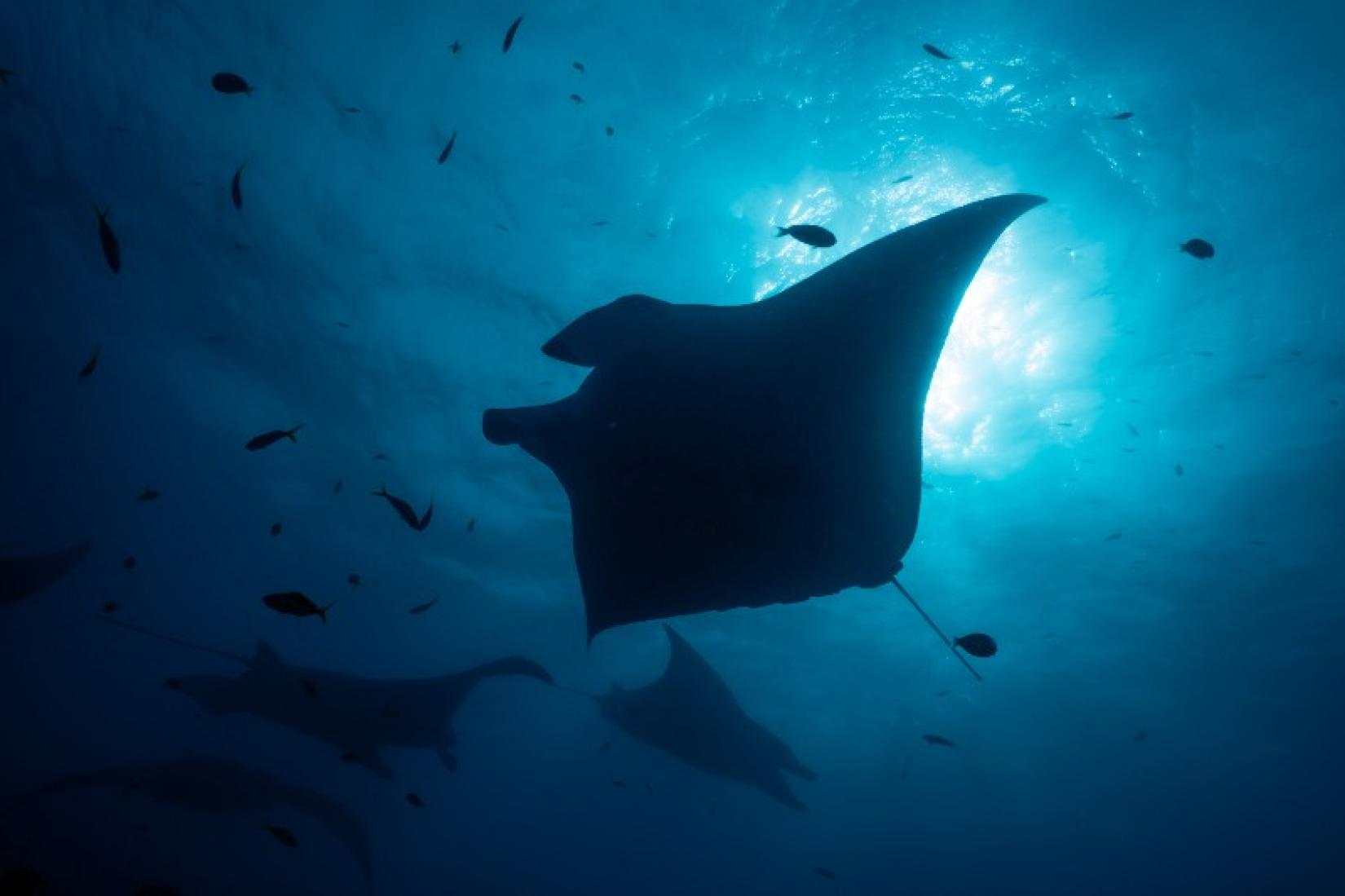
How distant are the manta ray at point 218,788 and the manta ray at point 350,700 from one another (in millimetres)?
1519

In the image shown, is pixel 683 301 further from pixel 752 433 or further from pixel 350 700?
pixel 350 700

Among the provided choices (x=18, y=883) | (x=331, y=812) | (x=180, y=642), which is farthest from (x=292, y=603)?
(x=331, y=812)

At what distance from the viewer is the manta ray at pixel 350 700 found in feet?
32.1

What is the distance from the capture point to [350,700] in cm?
1030

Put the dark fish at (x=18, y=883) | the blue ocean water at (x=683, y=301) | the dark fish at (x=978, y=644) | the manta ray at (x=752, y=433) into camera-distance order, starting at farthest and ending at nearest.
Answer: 1. the blue ocean water at (x=683, y=301)
2. the dark fish at (x=978, y=644)
3. the manta ray at (x=752, y=433)
4. the dark fish at (x=18, y=883)

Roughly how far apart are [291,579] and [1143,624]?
3840cm

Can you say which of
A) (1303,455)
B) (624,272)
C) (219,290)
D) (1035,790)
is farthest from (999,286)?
(1035,790)

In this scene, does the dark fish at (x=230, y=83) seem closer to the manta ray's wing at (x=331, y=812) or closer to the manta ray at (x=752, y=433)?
the manta ray at (x=752, y=433)

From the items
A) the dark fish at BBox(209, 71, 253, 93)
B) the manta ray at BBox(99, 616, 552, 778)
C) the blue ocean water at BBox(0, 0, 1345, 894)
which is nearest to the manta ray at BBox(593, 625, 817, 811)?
the manta ray at BBox(99, 616, 552, 778)

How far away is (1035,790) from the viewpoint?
5259cm

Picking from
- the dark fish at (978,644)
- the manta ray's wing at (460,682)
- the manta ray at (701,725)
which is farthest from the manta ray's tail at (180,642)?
the dark fish at (978,644)

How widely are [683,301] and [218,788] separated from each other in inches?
514

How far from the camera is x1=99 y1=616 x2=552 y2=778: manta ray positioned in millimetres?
9797

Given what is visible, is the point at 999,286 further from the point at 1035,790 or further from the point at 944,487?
the point at 1035,790
